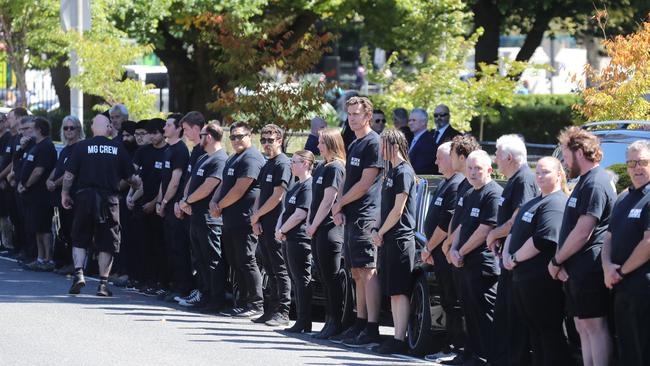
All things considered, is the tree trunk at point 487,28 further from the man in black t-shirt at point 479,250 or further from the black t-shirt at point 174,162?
the man in black t-shirt at point 479,250

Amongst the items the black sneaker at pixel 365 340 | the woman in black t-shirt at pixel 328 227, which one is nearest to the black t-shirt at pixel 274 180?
the woman in black t-shirt at pixel 328 227

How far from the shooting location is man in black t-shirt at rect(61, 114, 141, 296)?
14188 mm

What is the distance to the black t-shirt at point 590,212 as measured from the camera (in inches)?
347

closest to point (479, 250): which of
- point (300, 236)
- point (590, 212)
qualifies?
point (590, 212)

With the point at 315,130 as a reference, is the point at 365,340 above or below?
below

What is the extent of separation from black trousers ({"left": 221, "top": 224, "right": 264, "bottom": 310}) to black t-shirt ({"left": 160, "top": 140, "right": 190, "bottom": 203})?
1167mm

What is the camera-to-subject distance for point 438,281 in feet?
35.7

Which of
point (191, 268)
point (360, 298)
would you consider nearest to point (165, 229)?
point (191, 268)

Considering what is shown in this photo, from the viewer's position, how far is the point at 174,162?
14.2 metres

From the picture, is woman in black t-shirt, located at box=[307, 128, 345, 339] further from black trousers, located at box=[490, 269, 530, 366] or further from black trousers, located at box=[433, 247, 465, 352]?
black trousers, located at box=[490, 269, 530, 366]

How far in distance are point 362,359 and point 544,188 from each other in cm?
234

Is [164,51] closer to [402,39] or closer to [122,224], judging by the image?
[402,39]

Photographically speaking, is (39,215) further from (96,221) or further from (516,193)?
(516,193)

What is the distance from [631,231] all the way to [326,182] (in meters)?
3.88
